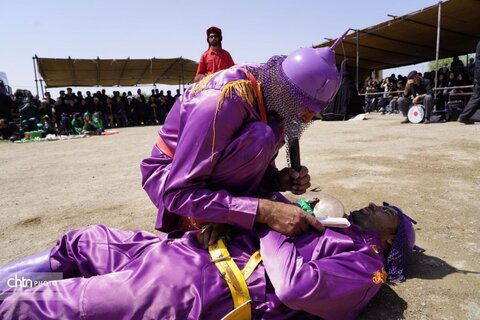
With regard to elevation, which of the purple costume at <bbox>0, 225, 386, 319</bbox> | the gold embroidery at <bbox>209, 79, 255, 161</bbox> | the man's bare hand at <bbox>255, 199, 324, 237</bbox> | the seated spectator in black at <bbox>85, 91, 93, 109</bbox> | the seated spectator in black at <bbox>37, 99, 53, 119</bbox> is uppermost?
the seated spectator in black at <bbox>85, 91, 93, 109</bbox>

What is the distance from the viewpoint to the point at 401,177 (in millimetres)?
4363

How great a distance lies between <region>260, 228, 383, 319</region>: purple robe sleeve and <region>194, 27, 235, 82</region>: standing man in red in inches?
220

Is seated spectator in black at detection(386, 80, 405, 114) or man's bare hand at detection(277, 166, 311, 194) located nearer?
man's bare hand at detection(277, 166, 311, 194)

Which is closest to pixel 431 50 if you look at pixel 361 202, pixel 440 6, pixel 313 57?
pixel 440 6

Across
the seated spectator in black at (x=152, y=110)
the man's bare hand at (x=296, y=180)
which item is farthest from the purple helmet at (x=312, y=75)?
the seated spectator in black at (x=152, y=110)

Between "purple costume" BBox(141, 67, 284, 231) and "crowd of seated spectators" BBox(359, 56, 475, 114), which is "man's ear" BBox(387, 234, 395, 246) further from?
"crowd of seated spectators" BBox(359, 56, 475, 114)

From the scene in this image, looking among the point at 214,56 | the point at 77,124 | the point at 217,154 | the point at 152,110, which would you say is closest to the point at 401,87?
the point at 152,110

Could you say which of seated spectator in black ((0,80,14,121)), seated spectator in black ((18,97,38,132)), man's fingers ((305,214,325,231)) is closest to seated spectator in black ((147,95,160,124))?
seated spectator in black ((18,97,38,132))

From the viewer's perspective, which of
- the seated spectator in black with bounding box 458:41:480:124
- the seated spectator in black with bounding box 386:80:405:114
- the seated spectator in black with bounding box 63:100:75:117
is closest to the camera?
the seated spectator in black with bounding box 458:41:480:124

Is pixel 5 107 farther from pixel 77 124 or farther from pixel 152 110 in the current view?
pixel 152 110

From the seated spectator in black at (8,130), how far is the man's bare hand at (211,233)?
546 inches

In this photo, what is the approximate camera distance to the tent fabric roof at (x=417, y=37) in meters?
12.1

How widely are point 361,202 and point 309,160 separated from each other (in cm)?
213

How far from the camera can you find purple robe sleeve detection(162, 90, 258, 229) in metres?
1.68
